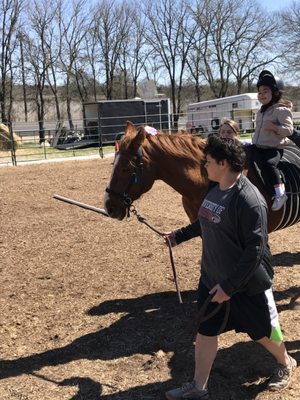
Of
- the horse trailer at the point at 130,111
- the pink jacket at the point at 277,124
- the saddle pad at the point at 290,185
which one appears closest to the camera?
the pink jacket at the point at 277,124

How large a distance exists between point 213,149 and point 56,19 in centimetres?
5207

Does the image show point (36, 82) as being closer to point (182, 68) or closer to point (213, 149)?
point (182, 68)

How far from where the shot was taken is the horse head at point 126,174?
400 centimetres

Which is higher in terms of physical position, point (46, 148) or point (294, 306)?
point (46, 148)

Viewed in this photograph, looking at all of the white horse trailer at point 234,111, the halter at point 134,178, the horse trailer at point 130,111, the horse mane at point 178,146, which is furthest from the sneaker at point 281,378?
the white horse trailer at point 234,111

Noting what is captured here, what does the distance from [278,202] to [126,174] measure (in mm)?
1349

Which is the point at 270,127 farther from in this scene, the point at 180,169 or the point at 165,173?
the point at 165,173

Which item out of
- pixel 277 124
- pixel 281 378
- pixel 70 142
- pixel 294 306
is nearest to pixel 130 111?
pixel 70 142

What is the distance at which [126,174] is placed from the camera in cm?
404

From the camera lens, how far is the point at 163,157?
423 centimetres

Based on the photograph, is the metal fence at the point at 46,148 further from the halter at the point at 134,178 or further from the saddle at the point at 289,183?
the saddle at the point at 289,183

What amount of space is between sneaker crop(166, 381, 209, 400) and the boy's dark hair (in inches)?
52.0

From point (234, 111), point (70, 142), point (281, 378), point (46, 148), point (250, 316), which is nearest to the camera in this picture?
point (250, 316)

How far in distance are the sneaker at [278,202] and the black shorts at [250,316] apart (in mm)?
1509
